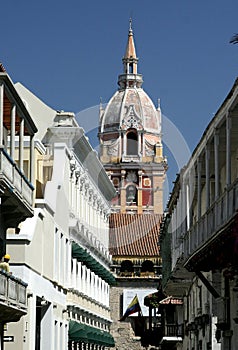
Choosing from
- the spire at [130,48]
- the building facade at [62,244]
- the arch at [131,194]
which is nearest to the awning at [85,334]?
the building facade at [62,244]

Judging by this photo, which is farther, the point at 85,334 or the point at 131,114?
the point at 131,114

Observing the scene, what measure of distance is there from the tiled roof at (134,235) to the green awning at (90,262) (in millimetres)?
22569

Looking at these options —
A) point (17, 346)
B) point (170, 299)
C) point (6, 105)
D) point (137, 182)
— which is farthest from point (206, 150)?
point (137, 182)

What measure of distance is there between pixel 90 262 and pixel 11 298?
1121 inches

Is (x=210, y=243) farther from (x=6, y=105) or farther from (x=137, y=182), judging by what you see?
(x=137, y=182)

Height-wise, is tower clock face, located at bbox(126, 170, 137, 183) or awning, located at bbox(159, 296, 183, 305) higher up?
tower clock face, located at bbox(126, 170, 137, 183)

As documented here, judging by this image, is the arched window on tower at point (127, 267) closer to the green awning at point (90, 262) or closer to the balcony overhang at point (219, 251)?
the green awning at point (90, 262)

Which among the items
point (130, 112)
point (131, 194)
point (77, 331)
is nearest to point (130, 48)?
point (130, 112)

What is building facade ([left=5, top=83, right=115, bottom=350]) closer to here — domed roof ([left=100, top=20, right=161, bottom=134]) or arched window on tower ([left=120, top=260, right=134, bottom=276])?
arched window on tower ([left=120, top=260, right=134, bottom=276])

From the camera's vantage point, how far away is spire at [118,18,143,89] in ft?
444

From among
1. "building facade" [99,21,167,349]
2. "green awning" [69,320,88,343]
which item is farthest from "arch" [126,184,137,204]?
"green awning" [69,320,88,343]

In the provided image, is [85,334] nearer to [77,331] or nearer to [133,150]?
[77,331]

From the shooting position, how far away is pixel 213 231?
2659 cm

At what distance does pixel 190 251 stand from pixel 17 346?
6414 millimetres
